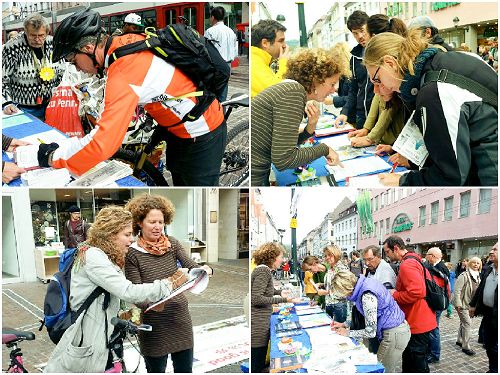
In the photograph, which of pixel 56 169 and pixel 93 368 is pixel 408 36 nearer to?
pixel 56 169

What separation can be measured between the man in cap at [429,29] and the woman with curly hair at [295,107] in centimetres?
38

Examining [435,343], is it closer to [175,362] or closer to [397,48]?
[175,362]

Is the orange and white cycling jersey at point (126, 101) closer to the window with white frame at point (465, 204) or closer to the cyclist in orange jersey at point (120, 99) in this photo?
the cyclist in orange jersey at point (120, 99)

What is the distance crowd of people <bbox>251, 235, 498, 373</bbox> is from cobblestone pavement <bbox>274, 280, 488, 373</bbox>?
0.03 m

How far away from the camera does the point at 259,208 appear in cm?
290

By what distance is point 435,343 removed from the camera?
10.2ft

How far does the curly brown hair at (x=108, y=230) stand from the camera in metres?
2.46

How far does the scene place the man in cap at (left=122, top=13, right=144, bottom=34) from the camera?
262 centimetres

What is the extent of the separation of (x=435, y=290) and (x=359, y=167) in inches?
34.4

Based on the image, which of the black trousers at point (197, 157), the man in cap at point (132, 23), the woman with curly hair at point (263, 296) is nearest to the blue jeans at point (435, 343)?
the woman with curly hair at point (263, 296)

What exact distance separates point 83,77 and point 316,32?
1.21 metres

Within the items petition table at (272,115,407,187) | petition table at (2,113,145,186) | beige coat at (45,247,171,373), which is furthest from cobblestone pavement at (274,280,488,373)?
petition table at (2,113,145,186)

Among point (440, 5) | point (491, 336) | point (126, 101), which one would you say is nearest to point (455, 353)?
point (491, 336)

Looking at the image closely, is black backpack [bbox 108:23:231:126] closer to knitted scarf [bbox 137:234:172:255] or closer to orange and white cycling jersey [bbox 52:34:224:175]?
orange and white cycling jersey [bbox 52:34:224:175]
